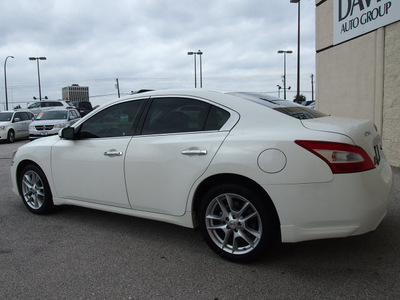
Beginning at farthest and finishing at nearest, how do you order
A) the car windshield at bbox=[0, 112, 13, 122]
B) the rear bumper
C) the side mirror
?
the car windshield at bbox=[0, 112, 13, 122], the side mirror, the rear bumper

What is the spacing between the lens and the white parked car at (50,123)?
15.9 meters

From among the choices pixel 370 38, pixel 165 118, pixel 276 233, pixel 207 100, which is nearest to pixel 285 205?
pixel 276 233

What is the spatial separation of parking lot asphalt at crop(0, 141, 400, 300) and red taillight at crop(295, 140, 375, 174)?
928mm

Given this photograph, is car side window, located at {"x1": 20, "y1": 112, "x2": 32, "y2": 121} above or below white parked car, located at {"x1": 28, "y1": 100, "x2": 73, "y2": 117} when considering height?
below

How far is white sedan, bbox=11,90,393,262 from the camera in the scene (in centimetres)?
273

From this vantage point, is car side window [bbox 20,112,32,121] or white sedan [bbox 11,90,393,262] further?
car side window [bbox 20,112,32,121]

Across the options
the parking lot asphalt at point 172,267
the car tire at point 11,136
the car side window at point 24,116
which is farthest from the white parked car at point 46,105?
the parking lot asphalt at point 172,267

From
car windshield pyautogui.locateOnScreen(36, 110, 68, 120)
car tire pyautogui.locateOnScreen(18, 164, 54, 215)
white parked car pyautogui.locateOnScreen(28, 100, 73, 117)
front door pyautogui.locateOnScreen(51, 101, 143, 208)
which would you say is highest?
white parked car pyautogui.locateOnScreen(28, 100, 73, 117)

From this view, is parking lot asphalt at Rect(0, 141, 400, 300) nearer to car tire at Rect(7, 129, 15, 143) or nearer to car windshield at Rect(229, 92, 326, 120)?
car windshield at Rect(229, 92, 326, 120)

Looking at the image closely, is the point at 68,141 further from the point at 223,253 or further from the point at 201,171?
the point at 223,253

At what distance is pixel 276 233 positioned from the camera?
120 inches

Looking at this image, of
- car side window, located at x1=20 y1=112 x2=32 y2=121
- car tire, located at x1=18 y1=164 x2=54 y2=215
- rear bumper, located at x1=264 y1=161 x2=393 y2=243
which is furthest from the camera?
car side window, located at x1=20 y1=112 x2=32 y2=121

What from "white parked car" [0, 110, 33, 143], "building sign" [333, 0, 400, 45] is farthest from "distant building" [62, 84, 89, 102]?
"building sign" [333, 0, 400, 45]

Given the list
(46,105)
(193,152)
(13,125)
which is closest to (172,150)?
(193,152)
